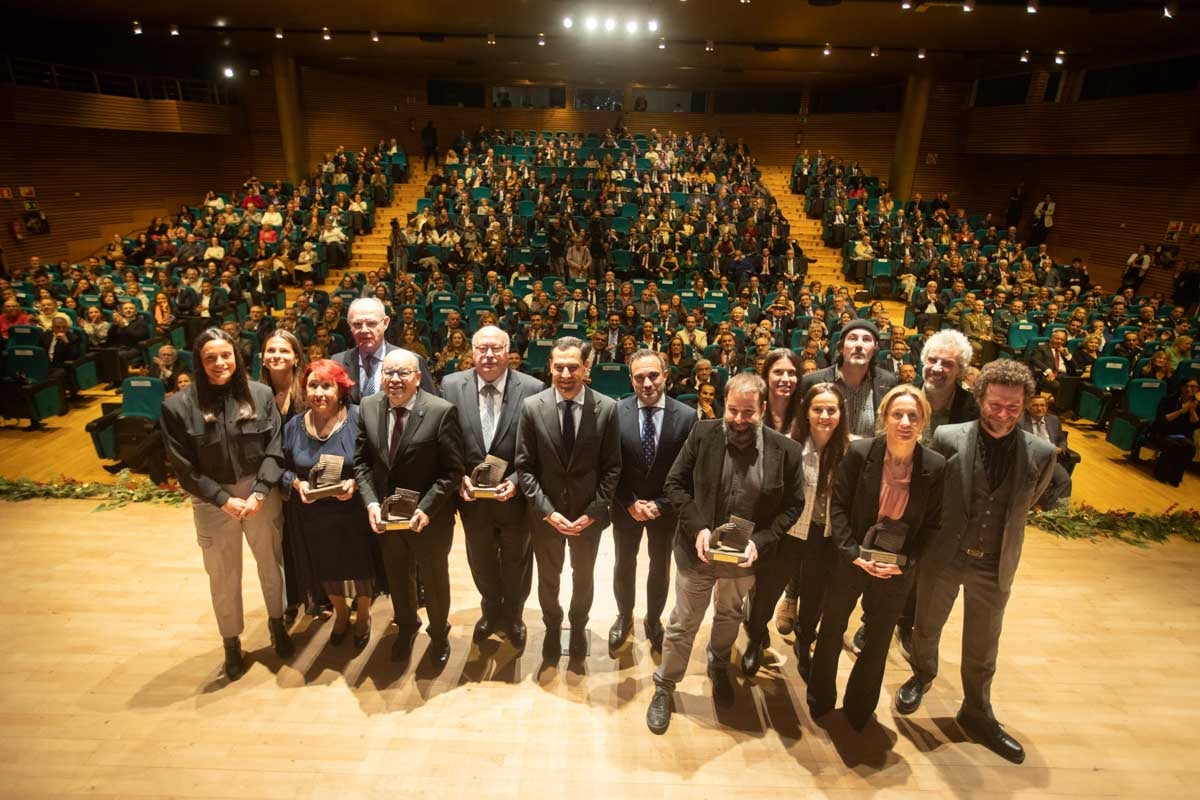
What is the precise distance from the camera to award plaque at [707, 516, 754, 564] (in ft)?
7.59

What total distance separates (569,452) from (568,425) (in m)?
0.12

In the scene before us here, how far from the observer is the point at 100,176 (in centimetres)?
1337

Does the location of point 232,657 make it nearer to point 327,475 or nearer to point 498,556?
point 327,475

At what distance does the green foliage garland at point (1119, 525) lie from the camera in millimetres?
4387

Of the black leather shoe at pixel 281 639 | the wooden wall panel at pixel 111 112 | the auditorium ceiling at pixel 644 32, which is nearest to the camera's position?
the black leather shoe at pixel 281 639

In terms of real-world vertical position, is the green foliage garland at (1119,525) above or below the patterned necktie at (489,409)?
below

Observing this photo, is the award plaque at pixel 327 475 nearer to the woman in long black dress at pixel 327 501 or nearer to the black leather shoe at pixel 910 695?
the woman in long black dress at pixel 327 501

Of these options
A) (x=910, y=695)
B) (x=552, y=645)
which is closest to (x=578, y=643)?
(x=552, y=645)

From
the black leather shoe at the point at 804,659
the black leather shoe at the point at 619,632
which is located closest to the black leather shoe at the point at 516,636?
the black leather shoe at the point at 619,632

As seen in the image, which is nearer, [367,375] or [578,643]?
[578,643]

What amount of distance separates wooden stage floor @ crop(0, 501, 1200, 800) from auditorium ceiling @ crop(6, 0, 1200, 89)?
8983 mm

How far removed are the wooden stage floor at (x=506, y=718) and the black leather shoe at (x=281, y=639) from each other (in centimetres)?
5

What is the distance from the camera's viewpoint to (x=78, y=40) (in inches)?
522

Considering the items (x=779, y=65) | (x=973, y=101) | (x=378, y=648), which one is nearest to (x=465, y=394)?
(x=378, y=648)
